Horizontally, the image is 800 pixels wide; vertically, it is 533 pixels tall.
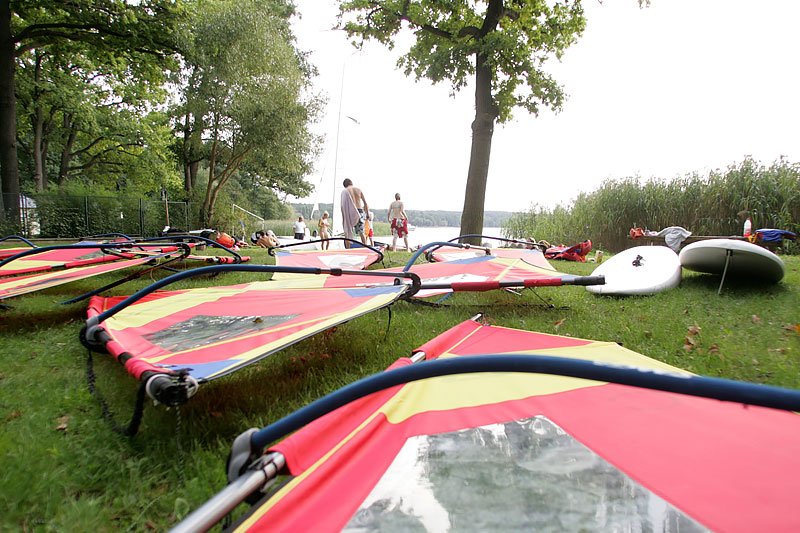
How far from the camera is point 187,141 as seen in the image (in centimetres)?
1933

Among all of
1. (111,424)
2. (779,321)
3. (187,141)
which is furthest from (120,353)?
(187,141)

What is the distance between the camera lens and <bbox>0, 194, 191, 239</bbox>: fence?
11.3 m

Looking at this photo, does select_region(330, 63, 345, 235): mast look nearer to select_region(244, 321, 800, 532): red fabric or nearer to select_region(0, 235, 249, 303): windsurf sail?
select_region(0, 235, 249, 303): windsurf sail

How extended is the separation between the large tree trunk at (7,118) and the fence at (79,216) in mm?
92

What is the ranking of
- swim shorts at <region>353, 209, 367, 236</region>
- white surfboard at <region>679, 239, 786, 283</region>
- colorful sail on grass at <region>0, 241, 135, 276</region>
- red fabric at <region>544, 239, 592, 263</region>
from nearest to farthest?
1. colorful sail on grass at <region>0, 241, 135, 276</region>
2. white surfboard at <region>679, 239, 786, 283</region>
3. red fabric at <region>544, 239, 592, 263</region>
4. swim shorts at <region>353, 209, 367, 236</region>

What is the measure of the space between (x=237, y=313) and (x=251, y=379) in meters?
0.38

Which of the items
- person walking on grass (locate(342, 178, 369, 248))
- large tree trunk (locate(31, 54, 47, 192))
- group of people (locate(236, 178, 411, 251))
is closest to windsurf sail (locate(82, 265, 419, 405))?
group of people (locate(236, 178, 411, 251))

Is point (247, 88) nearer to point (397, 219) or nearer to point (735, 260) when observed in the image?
point (397, 219)

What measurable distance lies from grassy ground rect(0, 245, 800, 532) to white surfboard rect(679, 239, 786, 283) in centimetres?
16

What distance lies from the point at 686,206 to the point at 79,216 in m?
19.1

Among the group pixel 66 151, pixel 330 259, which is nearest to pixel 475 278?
pixel 330 259

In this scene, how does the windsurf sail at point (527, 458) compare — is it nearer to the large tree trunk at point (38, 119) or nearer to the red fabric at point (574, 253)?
the red fabric at point (574, 253)

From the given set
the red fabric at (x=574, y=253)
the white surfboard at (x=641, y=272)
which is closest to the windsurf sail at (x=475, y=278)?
the white surfboard at (x=641, y=272)

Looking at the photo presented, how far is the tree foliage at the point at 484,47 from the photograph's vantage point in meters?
8.81
